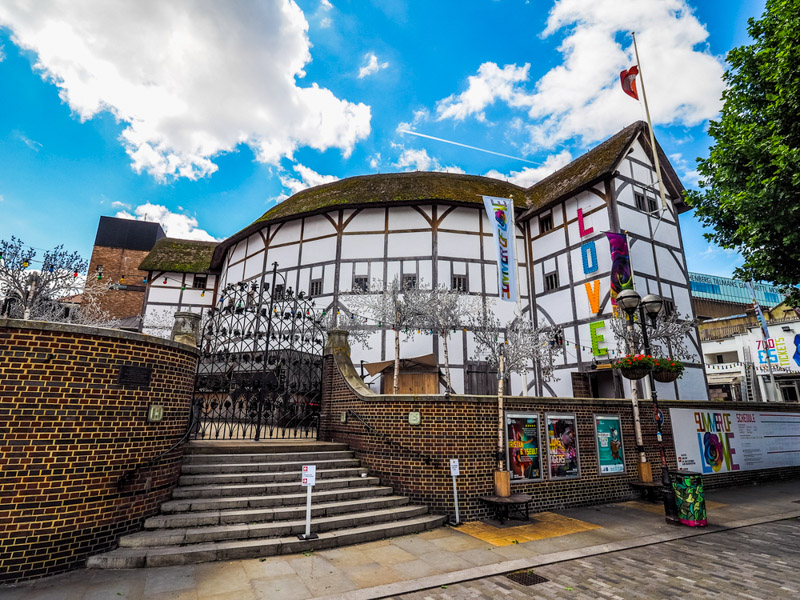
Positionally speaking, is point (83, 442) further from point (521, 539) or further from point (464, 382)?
point (464, 382)

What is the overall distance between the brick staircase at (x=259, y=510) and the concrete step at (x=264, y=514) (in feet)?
0.04

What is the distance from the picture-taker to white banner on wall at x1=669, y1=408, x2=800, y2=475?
11359 mm

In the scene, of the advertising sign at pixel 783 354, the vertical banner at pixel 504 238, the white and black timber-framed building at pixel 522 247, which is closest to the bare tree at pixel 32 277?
the white and black timber-framed building at pixel 522 247

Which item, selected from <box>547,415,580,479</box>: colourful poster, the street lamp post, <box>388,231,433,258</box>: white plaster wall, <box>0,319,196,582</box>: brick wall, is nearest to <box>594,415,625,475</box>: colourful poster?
<box>547,415,580,479</box>: colourful poster

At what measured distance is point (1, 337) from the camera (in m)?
5.04

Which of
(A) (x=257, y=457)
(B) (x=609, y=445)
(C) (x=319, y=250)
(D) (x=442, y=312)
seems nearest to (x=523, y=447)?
(B) (x=609, y=445)

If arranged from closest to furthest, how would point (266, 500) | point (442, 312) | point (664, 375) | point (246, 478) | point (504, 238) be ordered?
point (266, 500), point (246, 478), point (664, 375), point (442, 312), point (504, 238)

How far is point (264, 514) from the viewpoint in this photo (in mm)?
6418

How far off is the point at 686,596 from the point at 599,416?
541cm

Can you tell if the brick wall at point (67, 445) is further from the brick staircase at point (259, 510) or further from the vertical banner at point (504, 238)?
the vertical banner at point (504, 238)

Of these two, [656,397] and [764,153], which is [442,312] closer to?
[656,397]

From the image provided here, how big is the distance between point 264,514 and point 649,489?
8.84 m

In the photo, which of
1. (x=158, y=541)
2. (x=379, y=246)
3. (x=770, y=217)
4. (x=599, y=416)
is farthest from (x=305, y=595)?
(x=379, y=246)

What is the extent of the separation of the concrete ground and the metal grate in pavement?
0.11 meters
